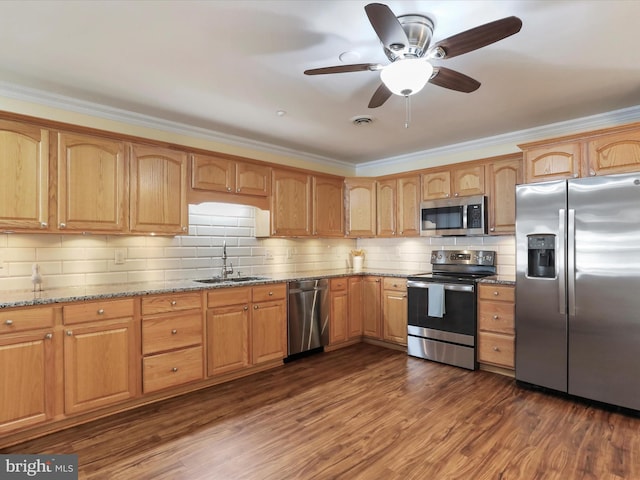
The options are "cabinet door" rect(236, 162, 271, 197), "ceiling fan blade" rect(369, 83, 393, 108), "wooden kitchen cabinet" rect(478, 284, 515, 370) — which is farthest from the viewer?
"cabinet door" rect(236, 162, 271, 197)

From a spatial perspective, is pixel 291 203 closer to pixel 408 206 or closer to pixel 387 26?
pixel 408 206

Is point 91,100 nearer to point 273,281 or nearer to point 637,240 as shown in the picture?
point 273,281

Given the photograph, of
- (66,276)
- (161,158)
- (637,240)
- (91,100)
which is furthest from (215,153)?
(637,240)

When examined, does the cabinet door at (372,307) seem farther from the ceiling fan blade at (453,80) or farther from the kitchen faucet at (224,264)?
the ceiling fan blade at (453,80)

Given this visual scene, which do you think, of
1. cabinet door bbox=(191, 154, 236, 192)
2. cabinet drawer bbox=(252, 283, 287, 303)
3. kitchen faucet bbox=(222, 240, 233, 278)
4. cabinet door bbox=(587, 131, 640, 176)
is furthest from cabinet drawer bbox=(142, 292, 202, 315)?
cabinet door bbox=(587, 131, 640, 176)

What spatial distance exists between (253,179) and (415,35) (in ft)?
7.83

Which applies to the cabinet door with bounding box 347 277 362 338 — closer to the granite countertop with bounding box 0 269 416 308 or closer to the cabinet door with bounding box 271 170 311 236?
the cabinet door with bounding box 271 170 311 236

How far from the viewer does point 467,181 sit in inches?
165

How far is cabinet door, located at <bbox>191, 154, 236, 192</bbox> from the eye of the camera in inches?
141

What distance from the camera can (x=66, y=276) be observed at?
3096mm

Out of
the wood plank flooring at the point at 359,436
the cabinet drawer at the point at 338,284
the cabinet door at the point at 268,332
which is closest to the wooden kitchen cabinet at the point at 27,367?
the wood plank flooring at the point at 359,436

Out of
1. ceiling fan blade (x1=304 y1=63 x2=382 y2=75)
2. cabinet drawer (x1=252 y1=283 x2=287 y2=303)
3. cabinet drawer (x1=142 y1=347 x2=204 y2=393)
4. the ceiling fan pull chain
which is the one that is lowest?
cabinet drawer (x1=142 y1=347 x2=204 y2=393)

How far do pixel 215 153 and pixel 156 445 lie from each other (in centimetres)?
256

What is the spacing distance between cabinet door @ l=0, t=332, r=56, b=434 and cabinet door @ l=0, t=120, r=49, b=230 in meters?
0.85
